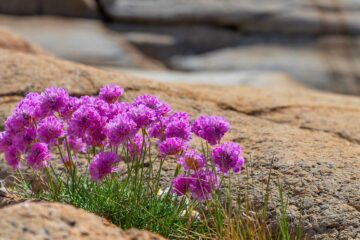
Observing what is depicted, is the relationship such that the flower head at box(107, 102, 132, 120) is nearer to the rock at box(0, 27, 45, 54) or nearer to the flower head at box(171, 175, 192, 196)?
the flower head at box(171, 175, 192, 196)

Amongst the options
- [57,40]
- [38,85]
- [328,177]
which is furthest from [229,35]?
[328,177]

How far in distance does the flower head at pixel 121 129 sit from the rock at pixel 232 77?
30.1 ft

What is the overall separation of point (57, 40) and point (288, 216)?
10976 mm

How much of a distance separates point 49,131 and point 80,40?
11.2 m

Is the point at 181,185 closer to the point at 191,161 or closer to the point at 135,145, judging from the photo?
the point at 191,161

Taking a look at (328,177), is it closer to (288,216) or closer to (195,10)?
(288,216)

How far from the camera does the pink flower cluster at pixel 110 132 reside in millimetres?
3156

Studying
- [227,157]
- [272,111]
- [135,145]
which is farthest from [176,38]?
[227,157]

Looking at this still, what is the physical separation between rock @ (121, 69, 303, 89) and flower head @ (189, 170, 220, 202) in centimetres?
906

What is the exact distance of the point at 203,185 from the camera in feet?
10.6

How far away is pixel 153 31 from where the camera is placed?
587 inches

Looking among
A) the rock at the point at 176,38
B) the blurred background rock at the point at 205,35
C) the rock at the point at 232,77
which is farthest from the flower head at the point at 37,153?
the rock at the point at 176,38

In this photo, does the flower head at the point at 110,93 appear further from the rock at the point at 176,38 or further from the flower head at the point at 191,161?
the rock at the point at 176,38

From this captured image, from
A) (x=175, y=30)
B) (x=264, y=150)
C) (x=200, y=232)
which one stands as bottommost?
(x=200, y=232)
